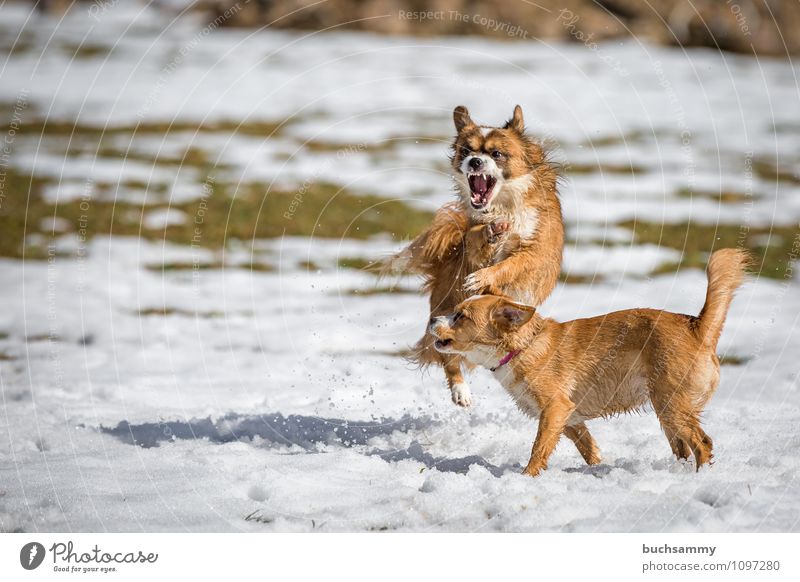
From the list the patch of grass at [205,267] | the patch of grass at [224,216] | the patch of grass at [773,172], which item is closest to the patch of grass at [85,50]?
the patch of grass at [224,216]

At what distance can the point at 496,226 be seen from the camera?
6.62 meters

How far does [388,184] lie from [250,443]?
38.2 feet

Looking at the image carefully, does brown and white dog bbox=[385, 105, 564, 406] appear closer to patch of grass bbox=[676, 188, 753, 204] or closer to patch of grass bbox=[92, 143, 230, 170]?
patch of grass bbox=[676, 188, 753, 204]

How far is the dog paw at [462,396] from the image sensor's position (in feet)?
22.4

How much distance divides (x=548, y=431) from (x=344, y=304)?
6165 millimetres

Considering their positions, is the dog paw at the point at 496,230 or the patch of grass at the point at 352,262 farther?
the patch of grass at the point at 352,262

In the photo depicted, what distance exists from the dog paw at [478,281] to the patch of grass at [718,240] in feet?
22.6

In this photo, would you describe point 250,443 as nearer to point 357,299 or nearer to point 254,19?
point 357,299

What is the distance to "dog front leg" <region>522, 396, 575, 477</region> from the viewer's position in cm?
560

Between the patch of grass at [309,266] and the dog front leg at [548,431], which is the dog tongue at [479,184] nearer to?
the dog front leg at [548,431]

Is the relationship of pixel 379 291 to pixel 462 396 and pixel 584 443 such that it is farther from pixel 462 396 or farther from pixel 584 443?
pixel 584 443

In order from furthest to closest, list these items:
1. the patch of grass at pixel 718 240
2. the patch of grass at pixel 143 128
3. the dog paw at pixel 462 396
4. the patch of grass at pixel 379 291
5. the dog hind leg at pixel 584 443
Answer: the patch of grass at pixel 143 128 → the patch of grass at pixel 718 240 → the patch of grass at pixel 379 291 → the dog paw at pixel 462 396 → the dog hind leg at pixel 584 443

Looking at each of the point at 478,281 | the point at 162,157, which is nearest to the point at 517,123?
the point at 478,281

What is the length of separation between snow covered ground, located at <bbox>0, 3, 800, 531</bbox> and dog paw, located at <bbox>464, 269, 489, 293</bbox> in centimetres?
105
